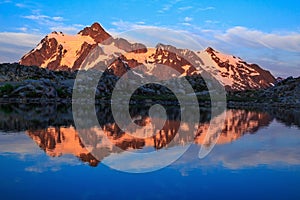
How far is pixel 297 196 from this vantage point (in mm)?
27766

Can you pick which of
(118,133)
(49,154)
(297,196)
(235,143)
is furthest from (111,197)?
(118,133)

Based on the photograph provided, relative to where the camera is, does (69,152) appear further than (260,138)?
No

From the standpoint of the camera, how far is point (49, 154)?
42469mm

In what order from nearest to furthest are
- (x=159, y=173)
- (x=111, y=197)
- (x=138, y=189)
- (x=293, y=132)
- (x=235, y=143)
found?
(x=111, y=197), (x=138, y=189), (x=159, y=173), (x=235, y=143), (x=293, y=132)

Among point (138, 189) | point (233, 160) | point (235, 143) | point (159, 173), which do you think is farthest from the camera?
point (235, 143)

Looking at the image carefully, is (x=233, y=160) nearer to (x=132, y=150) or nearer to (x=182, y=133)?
(x=132, y=150)

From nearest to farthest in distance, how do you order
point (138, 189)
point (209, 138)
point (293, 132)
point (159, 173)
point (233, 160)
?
point (138, 189)
point (159, 173)
point (233, 160)
point (209, 138)
point (293, 132)

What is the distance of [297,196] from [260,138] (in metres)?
34.8

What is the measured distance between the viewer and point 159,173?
3453 cm

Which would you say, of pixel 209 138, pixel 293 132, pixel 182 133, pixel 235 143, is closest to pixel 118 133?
pixel 182 133

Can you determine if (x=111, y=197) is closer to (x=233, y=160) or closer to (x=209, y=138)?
(x=233, y=160)

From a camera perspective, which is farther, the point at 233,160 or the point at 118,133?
the point at 118,133

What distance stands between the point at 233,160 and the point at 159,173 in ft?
35.8

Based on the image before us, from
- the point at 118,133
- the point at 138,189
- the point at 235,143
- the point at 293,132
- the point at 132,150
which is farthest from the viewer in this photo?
the point at 293,132
